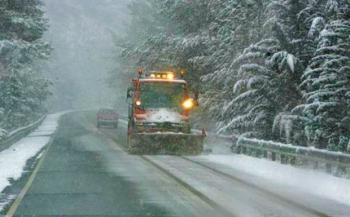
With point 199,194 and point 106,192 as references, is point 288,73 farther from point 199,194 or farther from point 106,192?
point 106,192

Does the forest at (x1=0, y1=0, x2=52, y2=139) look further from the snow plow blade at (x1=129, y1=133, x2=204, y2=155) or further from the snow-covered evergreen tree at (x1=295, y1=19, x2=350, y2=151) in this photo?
the snow-covered evergreen tree at (x1=295, y1=19, x2=350, y2=151)

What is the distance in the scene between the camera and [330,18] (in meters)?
17.6

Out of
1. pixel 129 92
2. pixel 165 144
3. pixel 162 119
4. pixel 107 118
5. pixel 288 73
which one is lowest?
pixel 165 144

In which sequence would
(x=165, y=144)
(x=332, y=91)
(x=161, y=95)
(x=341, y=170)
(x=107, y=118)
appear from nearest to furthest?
(x=341, y=170) < (x=332, y=91) < (x=165, y=144) < (x=161, y=95) < (x=107, y=118)

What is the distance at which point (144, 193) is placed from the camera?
11461 mm

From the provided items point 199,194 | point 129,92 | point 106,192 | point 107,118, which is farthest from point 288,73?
point 107,118

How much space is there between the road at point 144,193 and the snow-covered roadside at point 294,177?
1083 mm

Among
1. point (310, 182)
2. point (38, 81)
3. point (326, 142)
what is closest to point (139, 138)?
point (326, 142)

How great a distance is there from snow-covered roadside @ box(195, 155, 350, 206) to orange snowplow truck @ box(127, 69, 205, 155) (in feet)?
5.29

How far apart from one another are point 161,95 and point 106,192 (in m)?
10.3

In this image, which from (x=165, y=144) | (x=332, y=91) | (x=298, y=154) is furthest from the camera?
(x=165, y=144)

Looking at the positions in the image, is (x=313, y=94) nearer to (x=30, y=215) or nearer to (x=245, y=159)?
(x=245, y=159)

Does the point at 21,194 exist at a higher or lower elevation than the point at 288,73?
lower

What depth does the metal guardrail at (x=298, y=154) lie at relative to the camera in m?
13.5
